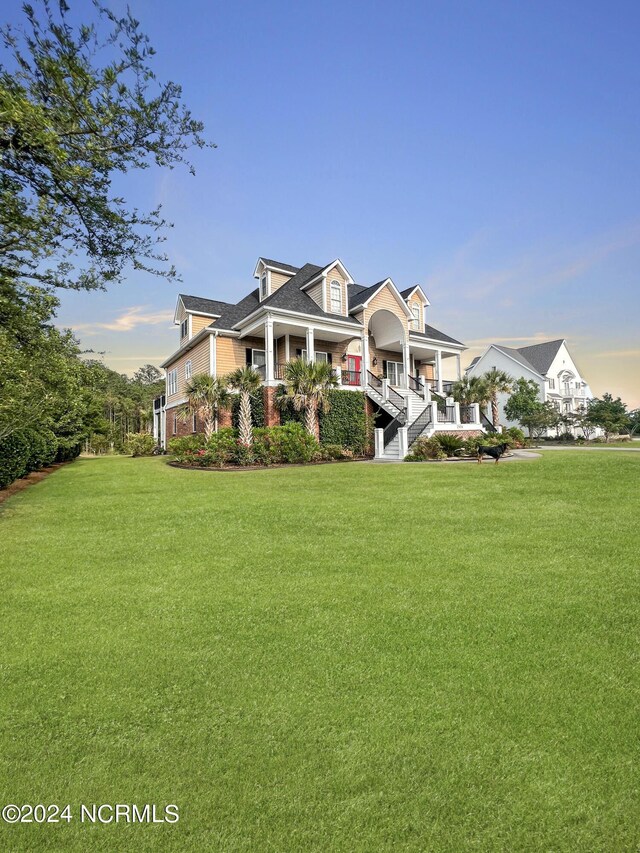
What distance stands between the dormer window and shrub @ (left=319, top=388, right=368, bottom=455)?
519 centimetres

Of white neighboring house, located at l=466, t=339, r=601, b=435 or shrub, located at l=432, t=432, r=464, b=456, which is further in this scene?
white neighboring house, located at l=466, t=339, r=601, b=435

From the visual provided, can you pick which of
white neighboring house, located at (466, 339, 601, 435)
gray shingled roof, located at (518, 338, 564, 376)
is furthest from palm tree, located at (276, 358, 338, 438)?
gray shingled roof, located at (518, 338, 564, 376)

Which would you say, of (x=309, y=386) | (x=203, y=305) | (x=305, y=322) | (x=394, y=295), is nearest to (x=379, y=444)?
(x=309, y=386)

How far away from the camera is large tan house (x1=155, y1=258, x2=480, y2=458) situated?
2230 cm

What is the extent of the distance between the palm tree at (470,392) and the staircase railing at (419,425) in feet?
22.9

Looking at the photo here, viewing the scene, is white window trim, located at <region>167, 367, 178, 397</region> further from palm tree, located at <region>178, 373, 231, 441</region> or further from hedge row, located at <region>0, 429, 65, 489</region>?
hedge row, located at <region>0, 429, 65, 489</region>

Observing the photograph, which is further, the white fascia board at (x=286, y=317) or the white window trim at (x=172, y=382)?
the white window trim at (x=172, y=382)

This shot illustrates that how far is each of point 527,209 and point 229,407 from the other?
52.7 ft

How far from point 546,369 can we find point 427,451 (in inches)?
1513

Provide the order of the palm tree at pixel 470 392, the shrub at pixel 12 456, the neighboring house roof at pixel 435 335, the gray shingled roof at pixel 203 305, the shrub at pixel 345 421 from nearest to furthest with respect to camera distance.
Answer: the shrub at pixel 12 456
the shrub at pixel 345 421
the gray shingled roof at pixel 203 305
the palm tree at pixel 470 392
the neighboring house roof at pixel 435 335

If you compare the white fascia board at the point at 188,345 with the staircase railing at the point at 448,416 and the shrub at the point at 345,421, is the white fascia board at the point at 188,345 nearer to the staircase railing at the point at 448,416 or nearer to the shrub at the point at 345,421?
the shrub at the point at 345,421

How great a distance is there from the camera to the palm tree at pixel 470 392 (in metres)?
27.9

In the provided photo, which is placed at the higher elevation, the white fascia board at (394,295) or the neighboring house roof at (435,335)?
the white fascia board at (394,295)

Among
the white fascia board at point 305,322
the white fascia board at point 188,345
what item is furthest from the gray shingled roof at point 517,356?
the white fascia board at point 188,345
